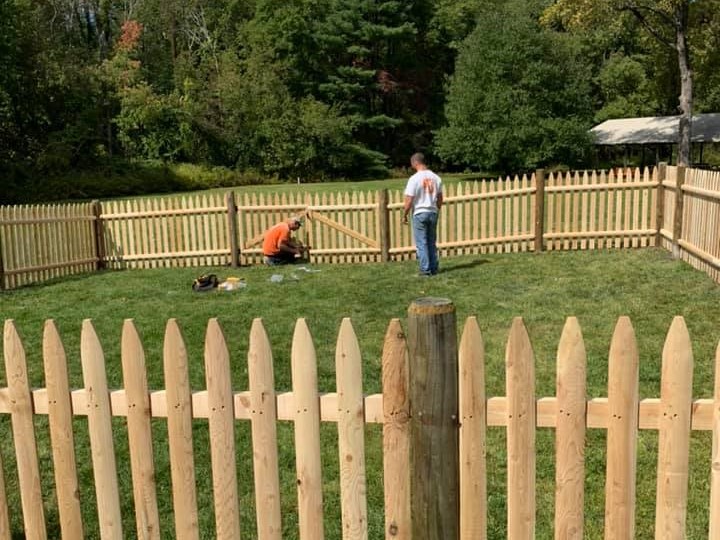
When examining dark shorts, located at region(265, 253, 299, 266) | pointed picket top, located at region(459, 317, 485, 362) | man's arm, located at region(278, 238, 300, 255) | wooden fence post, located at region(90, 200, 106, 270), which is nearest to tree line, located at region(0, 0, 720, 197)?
man's arm, located at region(278, 238, 300, 255)

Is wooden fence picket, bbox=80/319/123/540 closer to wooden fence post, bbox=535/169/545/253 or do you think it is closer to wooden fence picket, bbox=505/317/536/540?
wooden fence picket, bbox=505/317/536/540

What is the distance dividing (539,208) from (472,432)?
1044 cm

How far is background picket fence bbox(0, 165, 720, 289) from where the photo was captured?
1192 cm

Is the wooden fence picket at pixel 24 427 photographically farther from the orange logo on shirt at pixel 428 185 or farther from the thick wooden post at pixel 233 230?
the thick wooden post at pixel 233 230

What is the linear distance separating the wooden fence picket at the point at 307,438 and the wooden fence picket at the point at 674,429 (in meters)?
1.17

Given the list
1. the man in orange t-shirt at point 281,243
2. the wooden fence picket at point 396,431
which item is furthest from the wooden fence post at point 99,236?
the wooden fence picket at point 396,431

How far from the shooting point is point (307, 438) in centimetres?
249

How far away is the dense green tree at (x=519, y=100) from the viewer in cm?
3534

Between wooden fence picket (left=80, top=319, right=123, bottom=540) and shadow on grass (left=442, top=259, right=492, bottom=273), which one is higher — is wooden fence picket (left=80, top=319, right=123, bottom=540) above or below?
above

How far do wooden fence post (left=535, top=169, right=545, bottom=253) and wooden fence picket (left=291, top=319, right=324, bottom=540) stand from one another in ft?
33.9

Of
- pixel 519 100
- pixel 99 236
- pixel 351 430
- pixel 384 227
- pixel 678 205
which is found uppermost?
pixel 519 100

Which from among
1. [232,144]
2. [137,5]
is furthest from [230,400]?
[137,5]

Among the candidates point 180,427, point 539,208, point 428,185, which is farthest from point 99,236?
point 180,427

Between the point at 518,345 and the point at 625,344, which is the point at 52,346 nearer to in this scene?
the point at 518,345
